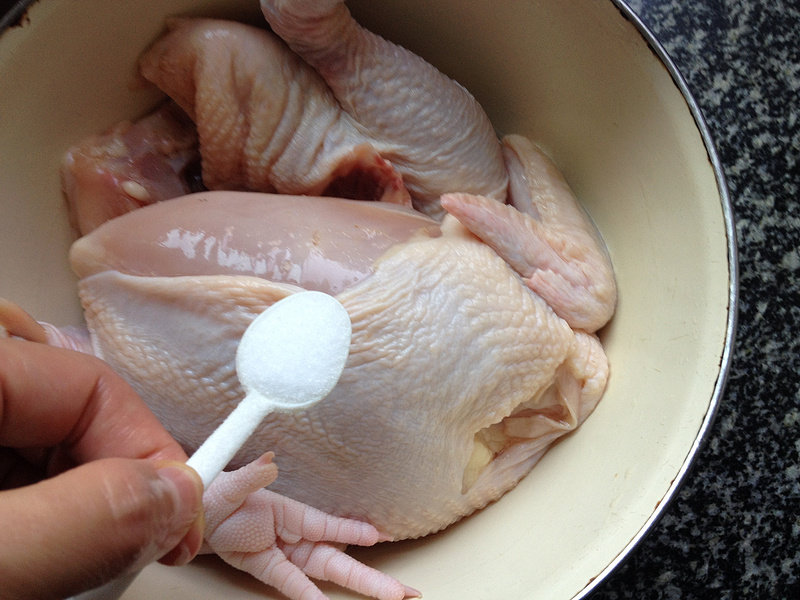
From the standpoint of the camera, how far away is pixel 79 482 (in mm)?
409

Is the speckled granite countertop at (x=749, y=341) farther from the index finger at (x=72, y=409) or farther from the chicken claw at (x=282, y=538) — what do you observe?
the index finger at (x=72, y=409)

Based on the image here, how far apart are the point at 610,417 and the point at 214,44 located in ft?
1.97

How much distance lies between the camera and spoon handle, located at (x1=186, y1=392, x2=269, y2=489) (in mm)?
477

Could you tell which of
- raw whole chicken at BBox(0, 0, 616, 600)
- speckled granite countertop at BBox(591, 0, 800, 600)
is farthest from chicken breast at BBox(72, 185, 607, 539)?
speckled granite countertop at BBox(591, 0, 800, 600)

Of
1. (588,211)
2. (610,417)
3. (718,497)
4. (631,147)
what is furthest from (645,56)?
(718,497)

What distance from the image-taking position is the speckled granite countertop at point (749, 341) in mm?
838

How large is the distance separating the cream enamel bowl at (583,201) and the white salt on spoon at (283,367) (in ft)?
0.91

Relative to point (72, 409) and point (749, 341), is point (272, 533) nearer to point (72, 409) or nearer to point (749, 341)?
point (72, 409)

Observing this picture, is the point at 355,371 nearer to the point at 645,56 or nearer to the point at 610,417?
the point at 610,417

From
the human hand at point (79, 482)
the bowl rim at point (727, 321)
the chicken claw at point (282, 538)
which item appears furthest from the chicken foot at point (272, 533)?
the bowl rim at point (727, 321)

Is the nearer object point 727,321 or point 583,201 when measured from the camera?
point 727,321

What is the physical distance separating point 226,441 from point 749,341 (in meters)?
0.70

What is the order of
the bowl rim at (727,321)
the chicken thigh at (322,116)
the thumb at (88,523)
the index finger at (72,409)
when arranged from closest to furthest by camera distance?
the thumb at (88,523) → the index finger at (72,409) → the bowl rim at (727,321) → the chicken thigh at (322,116)

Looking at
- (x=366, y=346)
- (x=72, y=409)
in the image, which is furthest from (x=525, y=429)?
(x=72, y=409)
